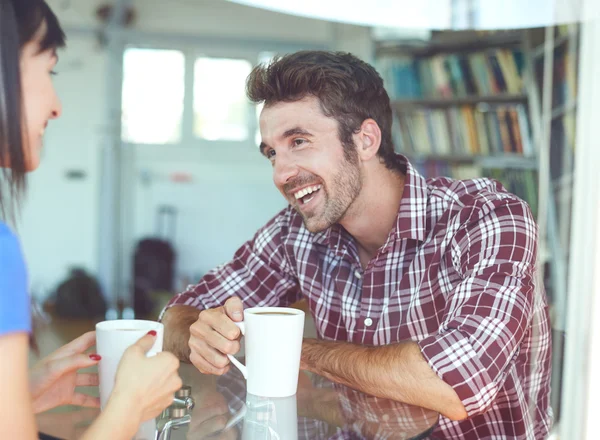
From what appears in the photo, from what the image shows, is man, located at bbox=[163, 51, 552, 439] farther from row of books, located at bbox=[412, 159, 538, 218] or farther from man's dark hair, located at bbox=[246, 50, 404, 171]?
row of books, located at bbox=[412, 159, 538, 218]

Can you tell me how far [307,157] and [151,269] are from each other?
11.7ft

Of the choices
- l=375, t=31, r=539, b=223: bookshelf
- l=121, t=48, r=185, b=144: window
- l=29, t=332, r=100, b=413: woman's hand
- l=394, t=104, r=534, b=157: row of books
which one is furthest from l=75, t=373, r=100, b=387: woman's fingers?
l=121, t=48, r=185, b=144: window

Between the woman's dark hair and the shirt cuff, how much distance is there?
1.91 feet

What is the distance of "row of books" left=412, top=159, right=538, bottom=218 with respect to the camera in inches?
125

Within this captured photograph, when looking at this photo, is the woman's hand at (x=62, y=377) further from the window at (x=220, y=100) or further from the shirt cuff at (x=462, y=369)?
the window at (x=220, y=100)

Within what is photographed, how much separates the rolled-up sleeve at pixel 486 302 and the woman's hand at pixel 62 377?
453 millimetres

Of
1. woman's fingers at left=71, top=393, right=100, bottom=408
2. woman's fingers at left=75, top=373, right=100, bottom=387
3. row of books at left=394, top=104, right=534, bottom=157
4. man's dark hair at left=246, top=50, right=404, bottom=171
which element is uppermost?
row of books at left=394, top=104, right=534, bottom=157

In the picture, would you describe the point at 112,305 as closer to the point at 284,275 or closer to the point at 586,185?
the point at 284,275

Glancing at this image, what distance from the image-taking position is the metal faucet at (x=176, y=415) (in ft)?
2.67

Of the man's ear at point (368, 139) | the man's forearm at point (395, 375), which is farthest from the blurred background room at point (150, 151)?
the man's forearm at point (395, 375)

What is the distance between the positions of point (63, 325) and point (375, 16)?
3.65m

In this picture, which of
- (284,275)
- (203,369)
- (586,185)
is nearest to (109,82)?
(284,275)

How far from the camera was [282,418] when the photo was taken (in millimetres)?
832

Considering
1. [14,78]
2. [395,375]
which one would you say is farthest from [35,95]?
[395,375]
